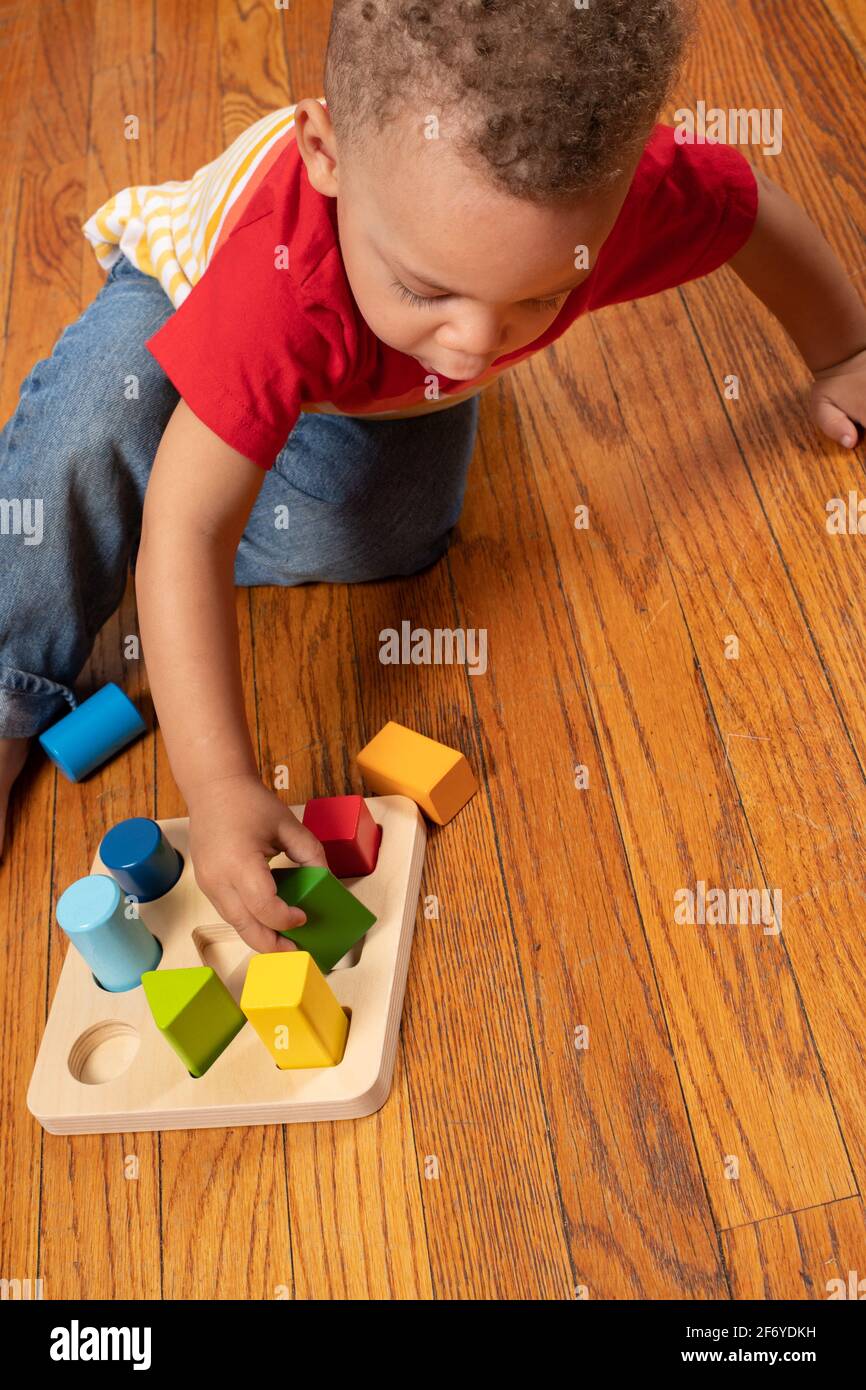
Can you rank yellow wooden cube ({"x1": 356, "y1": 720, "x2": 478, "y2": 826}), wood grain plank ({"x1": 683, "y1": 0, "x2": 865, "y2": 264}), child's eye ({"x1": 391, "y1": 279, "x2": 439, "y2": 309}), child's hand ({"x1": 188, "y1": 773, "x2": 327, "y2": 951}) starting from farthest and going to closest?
wood grain plank ({"x1": 683, "y1": 0, "x2": 865, "y2": 264}), yellow wooden cube ({"x1": 356, "y1": 720, "x2": 478, "y2": 826}), child's hand ({"x1": 188, "y1": 773, "x2": 327, "y2": 951}), child's eye ({"x1": 391, "y1": 279, "x2": 439, "y2": 309})

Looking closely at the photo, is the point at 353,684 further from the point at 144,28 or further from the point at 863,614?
the point at 144,28

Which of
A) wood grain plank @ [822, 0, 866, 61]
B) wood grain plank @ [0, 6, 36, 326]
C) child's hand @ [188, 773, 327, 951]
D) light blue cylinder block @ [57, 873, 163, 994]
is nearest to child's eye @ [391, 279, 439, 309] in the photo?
child's hand @ [188, 773, 327, 951]

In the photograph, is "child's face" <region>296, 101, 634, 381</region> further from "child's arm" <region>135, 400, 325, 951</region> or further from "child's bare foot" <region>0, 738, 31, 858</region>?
"child's bare foot" <region>0, 738, 31, 858</region>

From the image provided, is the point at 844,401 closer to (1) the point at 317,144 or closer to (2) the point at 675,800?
(2) the point at 675,800

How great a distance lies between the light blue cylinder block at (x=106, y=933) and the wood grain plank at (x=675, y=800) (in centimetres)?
34

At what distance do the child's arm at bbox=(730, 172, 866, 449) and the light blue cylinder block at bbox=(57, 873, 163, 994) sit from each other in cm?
68

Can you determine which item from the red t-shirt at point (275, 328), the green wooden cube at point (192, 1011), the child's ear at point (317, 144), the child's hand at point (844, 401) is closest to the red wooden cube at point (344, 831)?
the green wooden cube at point (192, 1011)

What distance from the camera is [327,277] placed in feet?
2.43

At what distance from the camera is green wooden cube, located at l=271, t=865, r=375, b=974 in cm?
76

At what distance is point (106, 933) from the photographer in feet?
2.61

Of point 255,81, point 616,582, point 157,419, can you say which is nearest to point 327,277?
point 157,419

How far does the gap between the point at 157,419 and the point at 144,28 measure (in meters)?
0.91

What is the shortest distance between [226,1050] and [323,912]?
11 centimetres

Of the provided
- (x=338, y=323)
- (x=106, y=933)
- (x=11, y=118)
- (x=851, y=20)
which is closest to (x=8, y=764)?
(x=106, y=933)
